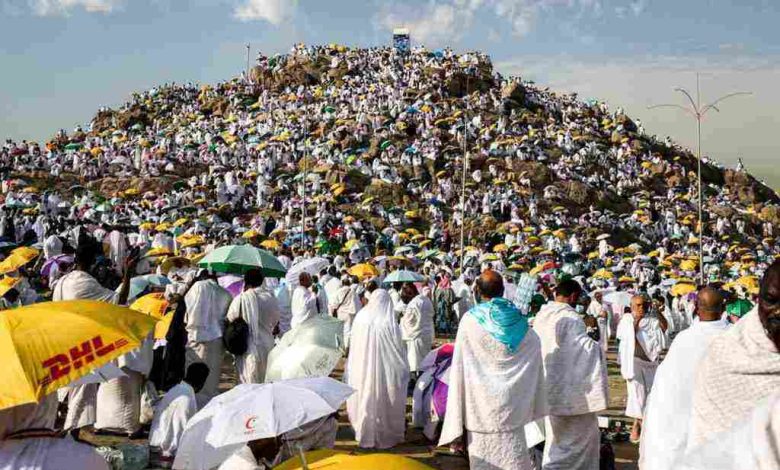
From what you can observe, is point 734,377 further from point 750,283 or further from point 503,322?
point 750,283

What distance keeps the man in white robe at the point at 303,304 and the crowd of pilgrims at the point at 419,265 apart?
5 cm

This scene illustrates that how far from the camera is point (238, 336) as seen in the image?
709cm

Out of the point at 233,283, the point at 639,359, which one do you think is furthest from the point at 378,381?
the point at 233,283

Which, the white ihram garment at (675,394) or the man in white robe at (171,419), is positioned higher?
the white ihram garment at (675,394)

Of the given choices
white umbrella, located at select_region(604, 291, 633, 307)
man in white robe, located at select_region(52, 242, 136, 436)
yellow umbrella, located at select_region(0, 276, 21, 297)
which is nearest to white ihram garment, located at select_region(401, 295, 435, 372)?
man in white robe, located at select_region(52, 242, 136, 436)

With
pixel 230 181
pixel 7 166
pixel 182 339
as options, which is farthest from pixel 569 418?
pixel 7 166

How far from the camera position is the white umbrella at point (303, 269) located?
1310 cm

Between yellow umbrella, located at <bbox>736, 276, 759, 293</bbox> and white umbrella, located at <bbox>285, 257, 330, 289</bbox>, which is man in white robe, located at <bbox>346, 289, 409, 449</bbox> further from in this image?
yellow umbrella, located at <bbox>736, 276, 759, 293</bbox>

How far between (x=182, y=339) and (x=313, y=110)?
4408 centimetres

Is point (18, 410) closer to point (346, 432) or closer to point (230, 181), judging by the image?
point (346, 432)

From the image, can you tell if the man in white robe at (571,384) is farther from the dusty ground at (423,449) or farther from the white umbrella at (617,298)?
the white umbrella at (617,298)

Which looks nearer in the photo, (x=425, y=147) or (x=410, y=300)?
(x=410, y=300)

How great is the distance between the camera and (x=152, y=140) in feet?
147

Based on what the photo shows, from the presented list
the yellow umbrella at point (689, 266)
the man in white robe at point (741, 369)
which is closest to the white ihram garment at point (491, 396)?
the man in white robe at point (741, 369)
